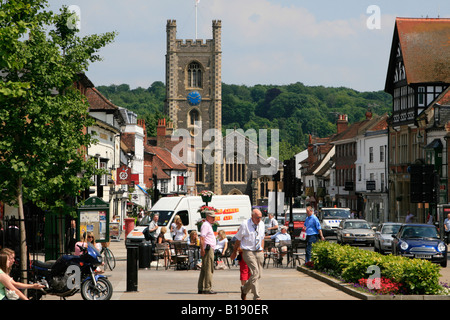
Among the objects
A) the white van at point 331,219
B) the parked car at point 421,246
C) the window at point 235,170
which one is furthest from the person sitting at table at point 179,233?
the window at point 235,170

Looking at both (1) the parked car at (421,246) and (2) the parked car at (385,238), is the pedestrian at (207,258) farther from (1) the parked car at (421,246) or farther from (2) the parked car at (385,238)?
(2) the parked car at (385,238)

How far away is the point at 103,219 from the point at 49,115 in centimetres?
927

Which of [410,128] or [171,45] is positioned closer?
[410,128]

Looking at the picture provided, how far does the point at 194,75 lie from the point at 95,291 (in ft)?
363

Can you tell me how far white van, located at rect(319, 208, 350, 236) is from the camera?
1893 inches

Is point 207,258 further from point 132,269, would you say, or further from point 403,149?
point 403,149

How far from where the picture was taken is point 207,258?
1862cm

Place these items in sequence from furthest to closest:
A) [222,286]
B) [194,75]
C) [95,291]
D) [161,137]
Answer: [194,75]
[161,137]
[222,286]
[95,291]

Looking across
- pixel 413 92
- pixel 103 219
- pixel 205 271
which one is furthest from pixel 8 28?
pixel 413 92

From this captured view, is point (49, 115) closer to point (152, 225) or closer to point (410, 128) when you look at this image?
point (152, 225)

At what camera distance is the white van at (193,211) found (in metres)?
35.2

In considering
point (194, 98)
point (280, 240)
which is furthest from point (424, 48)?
point (194, 98)

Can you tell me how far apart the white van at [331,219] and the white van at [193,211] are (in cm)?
1041

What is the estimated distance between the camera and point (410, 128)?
60844mm
